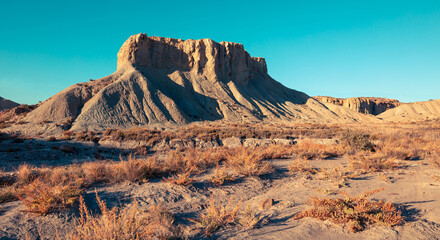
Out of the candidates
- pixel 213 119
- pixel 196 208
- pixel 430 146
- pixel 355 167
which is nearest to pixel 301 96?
pixel 213 119

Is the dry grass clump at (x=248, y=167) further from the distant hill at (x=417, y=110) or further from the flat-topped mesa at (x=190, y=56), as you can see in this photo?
the distant hill at (x=417, y=110)

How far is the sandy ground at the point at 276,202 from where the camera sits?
130 inches

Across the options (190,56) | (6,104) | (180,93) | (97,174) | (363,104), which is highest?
(190,56)

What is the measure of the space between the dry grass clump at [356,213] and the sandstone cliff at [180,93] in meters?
30.1

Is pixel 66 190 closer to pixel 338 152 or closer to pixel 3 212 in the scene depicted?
pixel 3 212

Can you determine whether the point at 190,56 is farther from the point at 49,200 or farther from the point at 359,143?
the point at 49,200

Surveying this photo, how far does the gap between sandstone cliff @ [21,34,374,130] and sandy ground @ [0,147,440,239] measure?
27291 millimetres

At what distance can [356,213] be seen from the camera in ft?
11.9

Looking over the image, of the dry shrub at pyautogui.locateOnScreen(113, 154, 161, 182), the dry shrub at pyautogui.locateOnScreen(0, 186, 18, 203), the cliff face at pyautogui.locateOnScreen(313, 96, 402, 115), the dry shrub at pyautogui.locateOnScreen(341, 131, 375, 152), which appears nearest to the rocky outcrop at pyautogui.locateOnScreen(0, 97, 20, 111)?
the dry shrub at pyautogui.locateOnScreen(0, 186, 18, 203)

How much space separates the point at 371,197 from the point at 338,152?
579cm

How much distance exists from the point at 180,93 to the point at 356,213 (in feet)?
146

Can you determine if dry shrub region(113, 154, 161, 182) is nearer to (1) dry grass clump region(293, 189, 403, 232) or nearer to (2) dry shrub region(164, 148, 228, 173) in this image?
(2) dry shrub region(164, 148, 228, 173)

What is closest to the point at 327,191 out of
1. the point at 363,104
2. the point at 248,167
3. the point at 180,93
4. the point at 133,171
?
the point at 248,167

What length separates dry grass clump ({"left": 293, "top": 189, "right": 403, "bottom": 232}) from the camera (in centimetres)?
344
